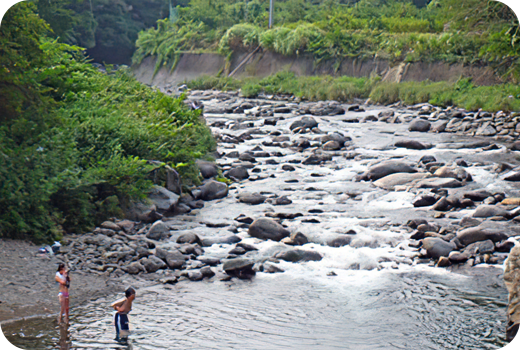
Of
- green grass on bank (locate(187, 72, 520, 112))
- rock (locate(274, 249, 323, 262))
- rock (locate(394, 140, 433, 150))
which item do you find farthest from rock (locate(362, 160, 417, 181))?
green grass on bank (locate(187, 72, 520, 112))

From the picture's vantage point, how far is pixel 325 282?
8.17m

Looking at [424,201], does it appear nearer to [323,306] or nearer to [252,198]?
[252,198]

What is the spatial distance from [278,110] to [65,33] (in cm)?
1130

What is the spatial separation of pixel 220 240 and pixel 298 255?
1.47 metres

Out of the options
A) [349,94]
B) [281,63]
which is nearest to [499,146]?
[349,94]

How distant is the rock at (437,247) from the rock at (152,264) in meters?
4.01

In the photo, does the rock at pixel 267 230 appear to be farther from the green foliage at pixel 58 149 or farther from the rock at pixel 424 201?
the rock at pixel 424 201

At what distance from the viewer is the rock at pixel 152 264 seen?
8.37 m

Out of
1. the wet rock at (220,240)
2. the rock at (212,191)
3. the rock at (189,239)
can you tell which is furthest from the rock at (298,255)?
the rock at (212,191)

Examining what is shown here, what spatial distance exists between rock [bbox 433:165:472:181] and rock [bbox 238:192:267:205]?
442 centimetres

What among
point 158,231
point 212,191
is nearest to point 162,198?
point 158,231

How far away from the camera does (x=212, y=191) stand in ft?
42.7

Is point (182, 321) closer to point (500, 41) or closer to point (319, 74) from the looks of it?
point (500, 41)

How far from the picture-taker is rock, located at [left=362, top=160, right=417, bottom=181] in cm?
1457
